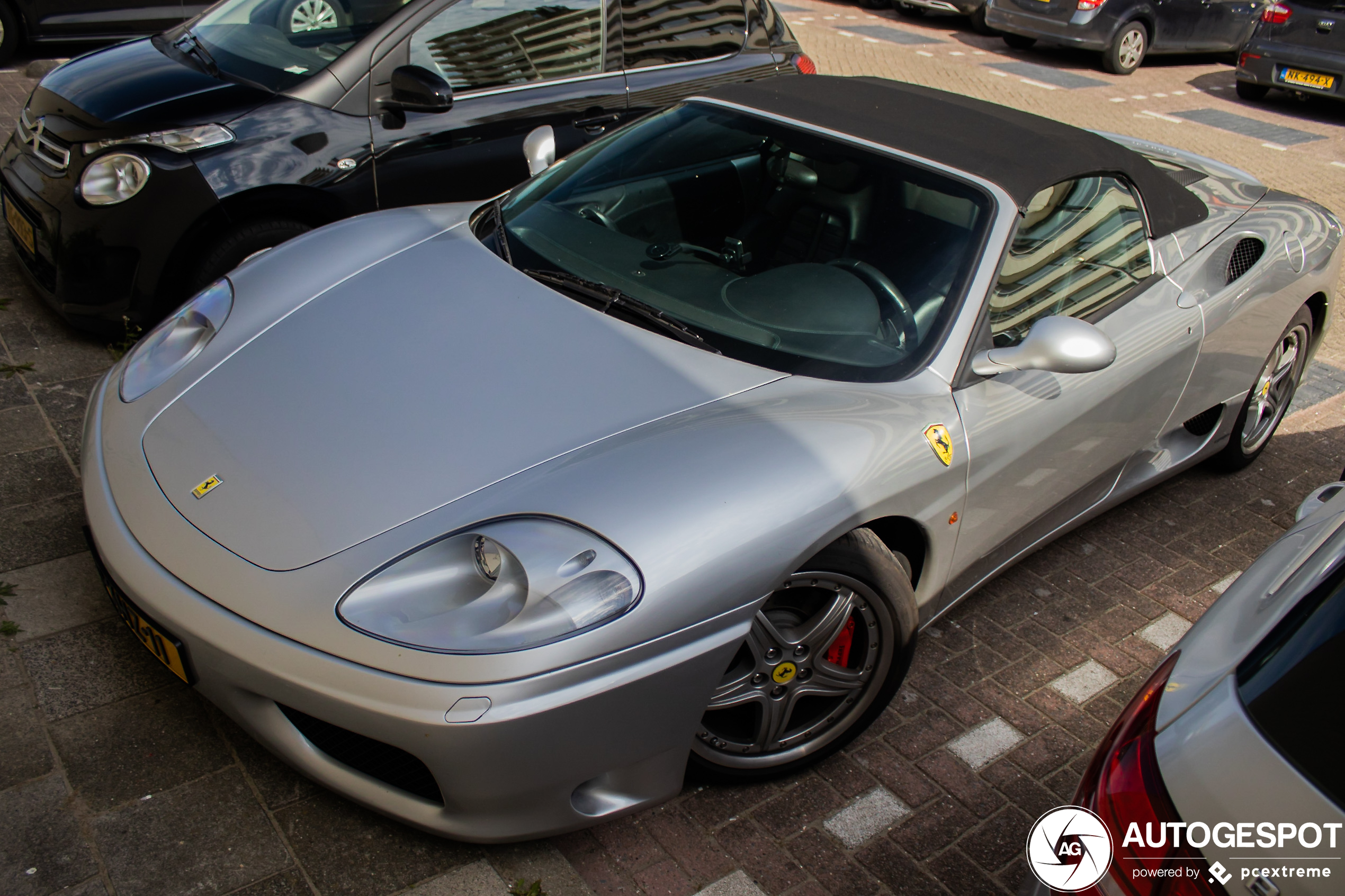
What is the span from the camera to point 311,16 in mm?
4621

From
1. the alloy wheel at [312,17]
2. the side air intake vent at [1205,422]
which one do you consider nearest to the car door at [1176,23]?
the side air intake vent at [1205,422]

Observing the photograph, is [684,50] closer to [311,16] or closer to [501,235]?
[311,16]

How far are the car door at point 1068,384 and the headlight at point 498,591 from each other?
1.10 metres

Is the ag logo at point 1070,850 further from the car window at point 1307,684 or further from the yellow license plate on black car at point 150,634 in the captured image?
the yellow license plate on black car at point 150,634

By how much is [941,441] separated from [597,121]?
298cm

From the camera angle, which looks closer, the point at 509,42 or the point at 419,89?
the point at 419,89

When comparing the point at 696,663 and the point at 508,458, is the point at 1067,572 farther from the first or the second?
the point at 508,458

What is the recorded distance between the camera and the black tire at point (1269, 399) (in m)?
4.04

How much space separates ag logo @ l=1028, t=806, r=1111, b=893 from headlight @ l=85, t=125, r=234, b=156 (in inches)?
147

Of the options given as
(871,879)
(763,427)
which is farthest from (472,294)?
(871,879)

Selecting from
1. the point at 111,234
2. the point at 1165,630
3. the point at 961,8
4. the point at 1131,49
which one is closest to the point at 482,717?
the point at 1165,630

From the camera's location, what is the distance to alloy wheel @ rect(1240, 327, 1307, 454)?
4066 mm

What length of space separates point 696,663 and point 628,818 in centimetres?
54

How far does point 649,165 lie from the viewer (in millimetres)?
3371
